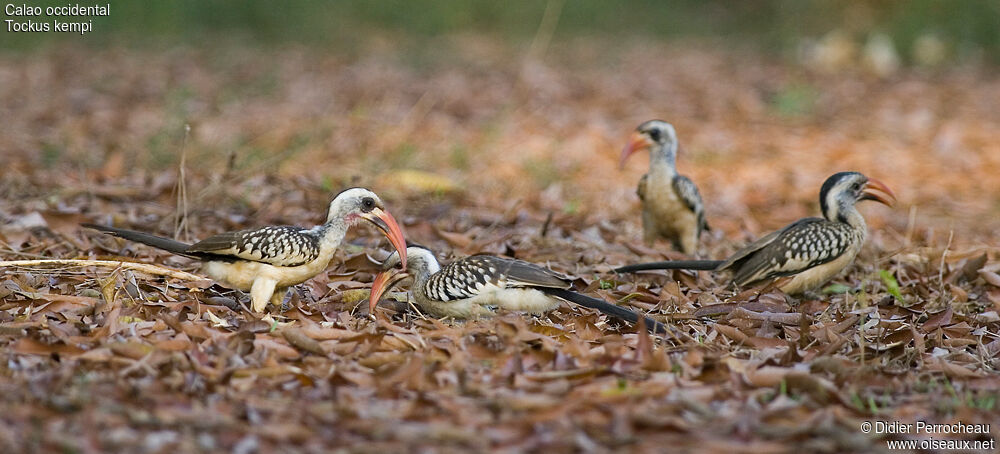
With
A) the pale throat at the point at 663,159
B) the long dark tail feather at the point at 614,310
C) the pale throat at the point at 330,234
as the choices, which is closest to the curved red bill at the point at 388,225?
the pale throat at the point at 330,234

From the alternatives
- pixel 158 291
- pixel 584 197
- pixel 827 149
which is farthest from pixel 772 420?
pixel 827 149

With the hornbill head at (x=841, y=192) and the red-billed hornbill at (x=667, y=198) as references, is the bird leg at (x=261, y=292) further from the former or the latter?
the hornbill head at (x=841, y=192)

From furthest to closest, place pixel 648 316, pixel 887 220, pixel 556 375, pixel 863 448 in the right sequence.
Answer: pixel 887 220, pixel 648 316, pixel 556 375, pixel 863 448

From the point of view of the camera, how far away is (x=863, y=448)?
318cm

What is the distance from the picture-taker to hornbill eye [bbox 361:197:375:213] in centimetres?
Result: 500

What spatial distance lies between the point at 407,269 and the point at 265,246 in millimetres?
703

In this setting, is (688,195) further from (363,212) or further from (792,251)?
(363,212)

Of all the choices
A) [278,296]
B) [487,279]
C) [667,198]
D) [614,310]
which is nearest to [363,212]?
[278,296]

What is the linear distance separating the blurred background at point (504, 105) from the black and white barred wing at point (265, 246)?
39.0 inches

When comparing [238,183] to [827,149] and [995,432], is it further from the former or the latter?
[827,149]

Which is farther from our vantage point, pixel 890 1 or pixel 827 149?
pixel 890 1

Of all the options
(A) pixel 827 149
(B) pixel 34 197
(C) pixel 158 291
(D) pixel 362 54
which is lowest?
(C) pixel 158 291

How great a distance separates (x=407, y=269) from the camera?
501 centimetres

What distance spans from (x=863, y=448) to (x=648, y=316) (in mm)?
1592
